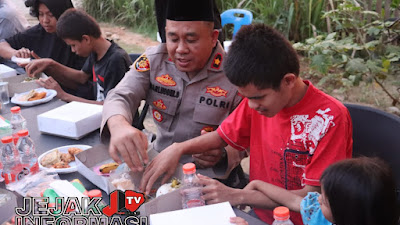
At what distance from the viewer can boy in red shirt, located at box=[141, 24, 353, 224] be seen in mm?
1639

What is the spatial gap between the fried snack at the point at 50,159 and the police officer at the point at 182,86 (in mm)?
230

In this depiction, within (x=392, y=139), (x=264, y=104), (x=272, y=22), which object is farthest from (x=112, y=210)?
(x=272, y=22)

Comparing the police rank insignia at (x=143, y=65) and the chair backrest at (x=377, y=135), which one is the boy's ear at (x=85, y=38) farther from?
the chair backrest at (x=377, y=135)

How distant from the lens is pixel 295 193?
168 centimetres

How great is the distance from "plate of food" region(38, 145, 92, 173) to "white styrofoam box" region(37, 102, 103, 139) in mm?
154

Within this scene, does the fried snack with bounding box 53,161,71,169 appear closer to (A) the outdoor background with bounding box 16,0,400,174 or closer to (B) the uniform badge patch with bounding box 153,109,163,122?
(B) the uniform badge patch with bounding box 153,109,163,122

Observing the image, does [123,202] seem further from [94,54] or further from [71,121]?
[94,54]

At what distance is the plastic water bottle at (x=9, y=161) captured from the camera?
1.75 metres

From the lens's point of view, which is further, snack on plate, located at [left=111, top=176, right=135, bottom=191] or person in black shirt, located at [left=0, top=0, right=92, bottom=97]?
person in black shirt, located at [left=0, top=0, right=92, bottom=97]

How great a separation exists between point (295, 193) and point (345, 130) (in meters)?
0.32

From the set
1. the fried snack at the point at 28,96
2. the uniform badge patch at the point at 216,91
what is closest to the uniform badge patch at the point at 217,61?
the uniform badge patch at the point at 216,91

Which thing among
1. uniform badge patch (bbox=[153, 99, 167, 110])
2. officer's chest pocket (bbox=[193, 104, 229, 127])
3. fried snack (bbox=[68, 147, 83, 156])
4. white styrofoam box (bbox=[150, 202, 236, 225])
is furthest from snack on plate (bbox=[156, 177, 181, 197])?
uniform badge patch (bbox=[153, 99, 167, 110])

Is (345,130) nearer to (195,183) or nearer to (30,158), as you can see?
(195,183)

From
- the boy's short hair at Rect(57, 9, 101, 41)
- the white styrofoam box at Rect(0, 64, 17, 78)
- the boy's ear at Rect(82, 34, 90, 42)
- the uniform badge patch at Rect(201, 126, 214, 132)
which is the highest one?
the boy's short hair at Rect(57, 9, 101, 41)
